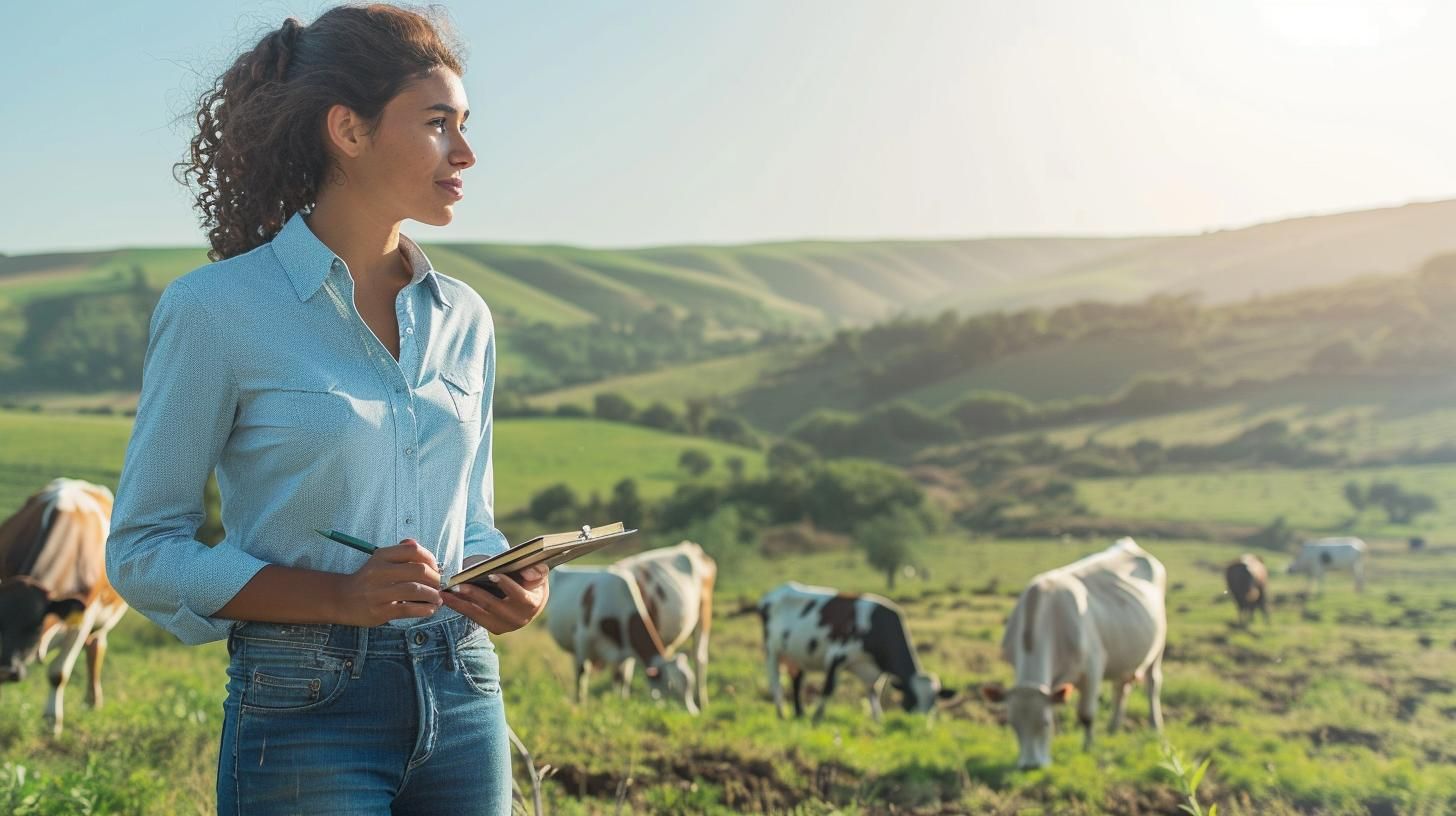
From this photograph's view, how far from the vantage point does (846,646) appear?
49.8 feet

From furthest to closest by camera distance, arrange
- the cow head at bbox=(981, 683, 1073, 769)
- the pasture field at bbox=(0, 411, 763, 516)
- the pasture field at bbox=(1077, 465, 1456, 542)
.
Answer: the pasture field at bbox=(0, 411, 763, 516) < the pasture field at bbox=(1077, 465, 1456, 542) < the cow head at bbox=(981, 683, 1073, 769)

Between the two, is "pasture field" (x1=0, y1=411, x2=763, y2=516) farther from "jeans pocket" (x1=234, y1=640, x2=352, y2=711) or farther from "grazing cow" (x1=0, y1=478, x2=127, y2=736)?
"jeans pocket" (x1=234, y1=640, x2=352, y2=711)

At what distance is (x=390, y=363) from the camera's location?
217cm

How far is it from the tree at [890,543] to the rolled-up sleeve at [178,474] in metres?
39.4

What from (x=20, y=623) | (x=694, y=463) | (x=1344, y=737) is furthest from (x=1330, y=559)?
(x=694, y=463)

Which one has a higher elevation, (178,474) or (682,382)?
(178,474)

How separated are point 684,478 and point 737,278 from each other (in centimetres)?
6994

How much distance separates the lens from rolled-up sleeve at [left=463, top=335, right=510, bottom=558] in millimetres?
2439

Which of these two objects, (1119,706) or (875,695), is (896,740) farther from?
(1119,706)

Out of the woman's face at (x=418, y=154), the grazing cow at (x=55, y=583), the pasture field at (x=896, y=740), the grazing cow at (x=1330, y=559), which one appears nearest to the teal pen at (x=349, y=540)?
the woman's face at (x=418, y=154)

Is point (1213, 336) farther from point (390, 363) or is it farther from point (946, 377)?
point (390, 363)

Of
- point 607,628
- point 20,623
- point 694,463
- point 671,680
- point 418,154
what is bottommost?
point 694,463

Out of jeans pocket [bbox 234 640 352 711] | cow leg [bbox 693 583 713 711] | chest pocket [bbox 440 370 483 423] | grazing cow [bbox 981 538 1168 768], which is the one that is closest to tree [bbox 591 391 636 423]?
cow leg [bbox 693 583 713 711]

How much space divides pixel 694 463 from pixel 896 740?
56.5 m
